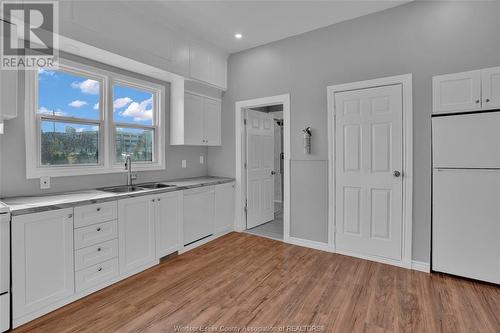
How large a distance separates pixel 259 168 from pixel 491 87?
3094 mm

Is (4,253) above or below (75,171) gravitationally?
below

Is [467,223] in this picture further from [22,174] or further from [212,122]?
[22,174]

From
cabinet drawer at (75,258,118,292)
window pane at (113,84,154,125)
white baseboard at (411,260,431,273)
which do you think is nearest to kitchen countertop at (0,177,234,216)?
cabinet drawer at (75,258,118,292)

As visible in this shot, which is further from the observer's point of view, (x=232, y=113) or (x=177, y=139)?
(x=232, y=113)

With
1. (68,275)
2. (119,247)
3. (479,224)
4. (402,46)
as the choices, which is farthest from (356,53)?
Answer: (68,275)

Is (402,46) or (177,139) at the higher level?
(402,46)

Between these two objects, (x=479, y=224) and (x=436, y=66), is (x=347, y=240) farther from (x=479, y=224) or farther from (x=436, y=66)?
(x=436, y=66)

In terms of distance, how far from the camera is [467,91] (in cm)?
254

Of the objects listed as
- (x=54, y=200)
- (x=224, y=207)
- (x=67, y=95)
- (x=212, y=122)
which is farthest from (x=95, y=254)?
(x=212, y=122)

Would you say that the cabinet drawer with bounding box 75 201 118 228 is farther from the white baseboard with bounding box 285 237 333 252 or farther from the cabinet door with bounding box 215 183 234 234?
the white baseboard with bounding box 285 237 333 252

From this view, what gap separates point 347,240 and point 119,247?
2.63 meters

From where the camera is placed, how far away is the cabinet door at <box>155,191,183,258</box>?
2992 mm

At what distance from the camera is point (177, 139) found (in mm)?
3766

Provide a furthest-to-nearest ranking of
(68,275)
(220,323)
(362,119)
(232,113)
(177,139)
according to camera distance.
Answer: (232,113)
(177,139)
(362,119)
(68,275)
(220,323)
